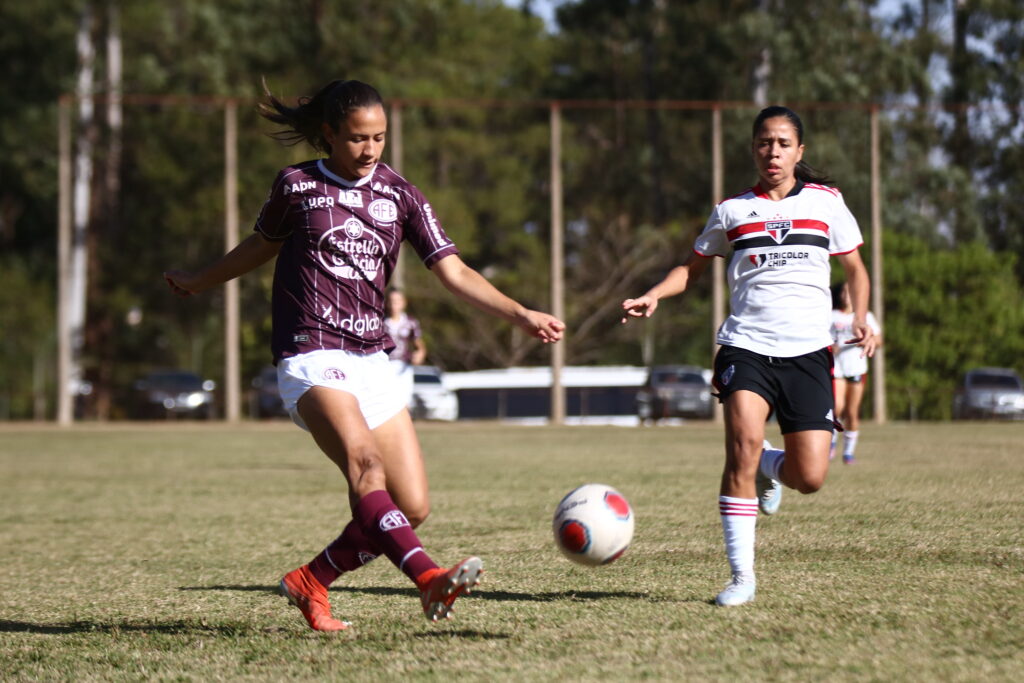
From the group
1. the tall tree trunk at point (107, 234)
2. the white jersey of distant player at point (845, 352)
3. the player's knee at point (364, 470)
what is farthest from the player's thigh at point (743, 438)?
the tall tree trunk at point (107, 234)

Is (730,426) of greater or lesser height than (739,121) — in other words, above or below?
below

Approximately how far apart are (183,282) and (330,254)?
0.95m

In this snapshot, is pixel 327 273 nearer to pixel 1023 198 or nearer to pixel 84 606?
pixel 84 606

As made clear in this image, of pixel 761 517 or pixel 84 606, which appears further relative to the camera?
pixel 761 517

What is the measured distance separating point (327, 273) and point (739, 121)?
40833 millimetres

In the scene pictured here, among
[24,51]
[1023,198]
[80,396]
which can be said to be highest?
[24,51]

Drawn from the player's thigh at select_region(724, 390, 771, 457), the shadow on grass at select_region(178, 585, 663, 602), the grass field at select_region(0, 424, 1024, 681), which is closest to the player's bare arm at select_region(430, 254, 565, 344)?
the player's thigh at select_region(724, 390, 771, 457)

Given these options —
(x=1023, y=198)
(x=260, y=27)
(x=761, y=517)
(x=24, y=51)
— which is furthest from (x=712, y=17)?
(x=761, y=517)

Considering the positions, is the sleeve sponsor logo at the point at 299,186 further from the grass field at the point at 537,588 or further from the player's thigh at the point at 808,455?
the player's thigh at the point at 808,455

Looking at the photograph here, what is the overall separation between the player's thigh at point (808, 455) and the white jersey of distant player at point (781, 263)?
37 centimetres

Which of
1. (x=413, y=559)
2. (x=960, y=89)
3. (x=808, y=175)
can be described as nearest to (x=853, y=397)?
(x=808, y=175)

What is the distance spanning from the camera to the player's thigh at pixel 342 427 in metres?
5.10

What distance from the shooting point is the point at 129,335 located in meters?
56.8

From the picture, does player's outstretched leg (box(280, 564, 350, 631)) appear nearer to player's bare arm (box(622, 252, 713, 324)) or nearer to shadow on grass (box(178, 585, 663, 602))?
shadow on grass (box(178, 585, 663, 602))
